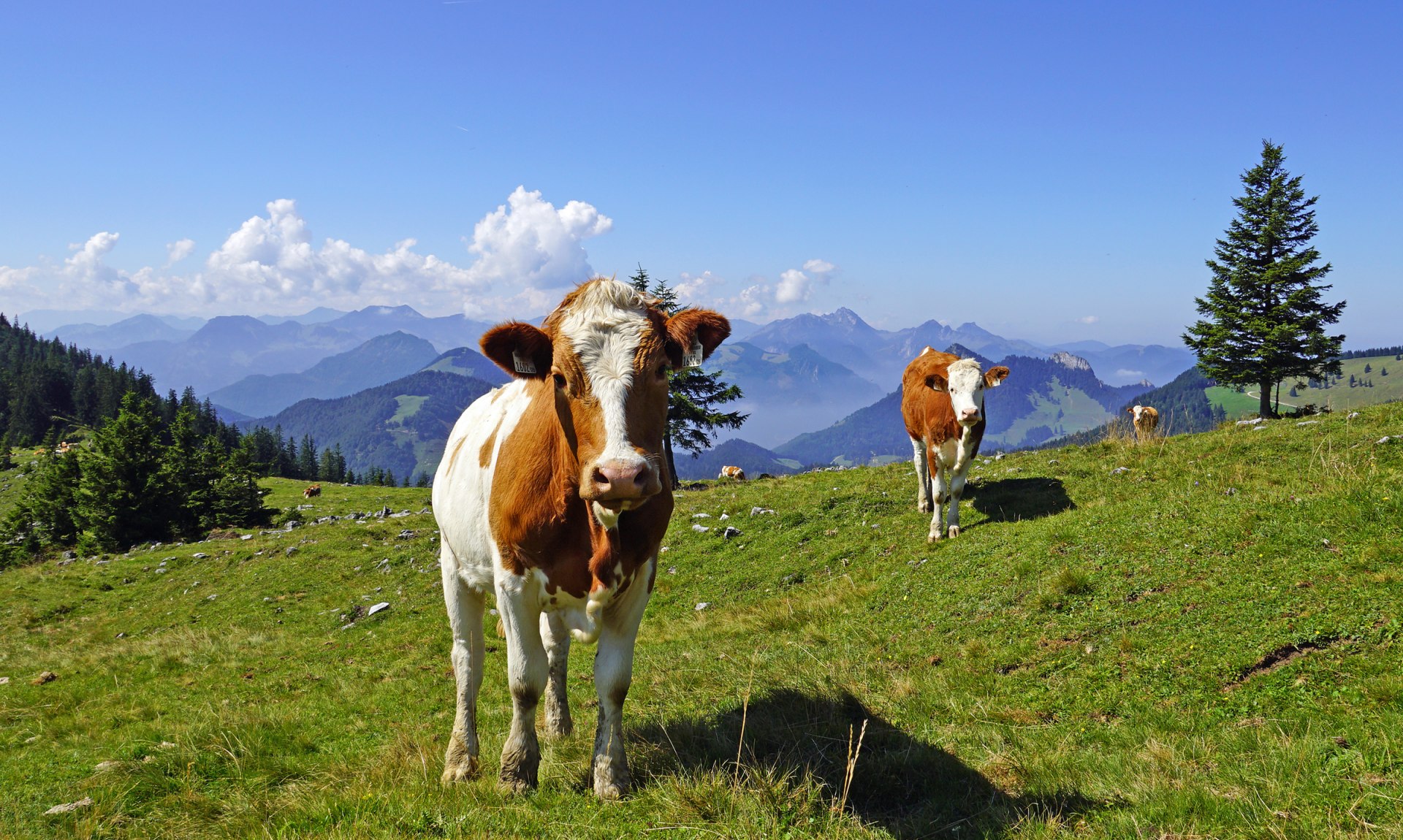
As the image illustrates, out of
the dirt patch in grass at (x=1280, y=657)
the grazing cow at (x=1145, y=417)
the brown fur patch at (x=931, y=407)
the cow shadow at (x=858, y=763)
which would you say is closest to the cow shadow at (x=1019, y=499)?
the brown fur patch at (x=931, y=407)

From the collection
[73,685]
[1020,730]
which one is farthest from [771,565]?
[73,685]

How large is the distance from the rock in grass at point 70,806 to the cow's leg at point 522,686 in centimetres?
332

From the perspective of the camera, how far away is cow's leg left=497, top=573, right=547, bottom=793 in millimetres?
5281

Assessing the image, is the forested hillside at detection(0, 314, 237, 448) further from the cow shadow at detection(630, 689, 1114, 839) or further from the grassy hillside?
the cow shadow at detection(630, 689, 1114, 839)

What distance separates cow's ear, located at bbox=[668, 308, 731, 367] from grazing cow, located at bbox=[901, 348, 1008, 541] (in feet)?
29.5

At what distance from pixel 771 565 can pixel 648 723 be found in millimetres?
7823

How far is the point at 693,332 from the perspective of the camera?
15.8 feet

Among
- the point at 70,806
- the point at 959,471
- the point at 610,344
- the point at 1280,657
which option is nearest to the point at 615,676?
the point at 610,344

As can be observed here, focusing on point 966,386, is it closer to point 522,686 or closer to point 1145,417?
point 522,686

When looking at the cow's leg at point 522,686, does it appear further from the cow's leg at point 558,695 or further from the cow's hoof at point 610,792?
the cow's leg at point 558,695

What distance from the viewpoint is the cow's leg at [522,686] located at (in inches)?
208

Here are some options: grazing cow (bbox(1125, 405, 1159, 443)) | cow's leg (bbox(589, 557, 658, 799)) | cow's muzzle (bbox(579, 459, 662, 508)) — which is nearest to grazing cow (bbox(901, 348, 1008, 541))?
cow's leg (bbox(589, 557, 658, 799))

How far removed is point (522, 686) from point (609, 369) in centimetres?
277

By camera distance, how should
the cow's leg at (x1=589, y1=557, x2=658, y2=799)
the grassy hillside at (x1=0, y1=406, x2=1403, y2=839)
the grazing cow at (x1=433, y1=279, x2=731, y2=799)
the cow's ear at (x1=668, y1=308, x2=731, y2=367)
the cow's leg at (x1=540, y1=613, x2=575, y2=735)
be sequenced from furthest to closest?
the cow's leg at (x1=540, y1=613, x2=575, y2=735) → the cow's leg at (x1=589, y1=557, x2=658, y2=799) → the cow's ear at (x1=668, y1=308, x2=731, y2=367) → the grassy hillside at (x1=0, y1=406, x2=1403, y2=839) → the grazing cow at (x1=433, y1=279, x2=731, y2=799)
